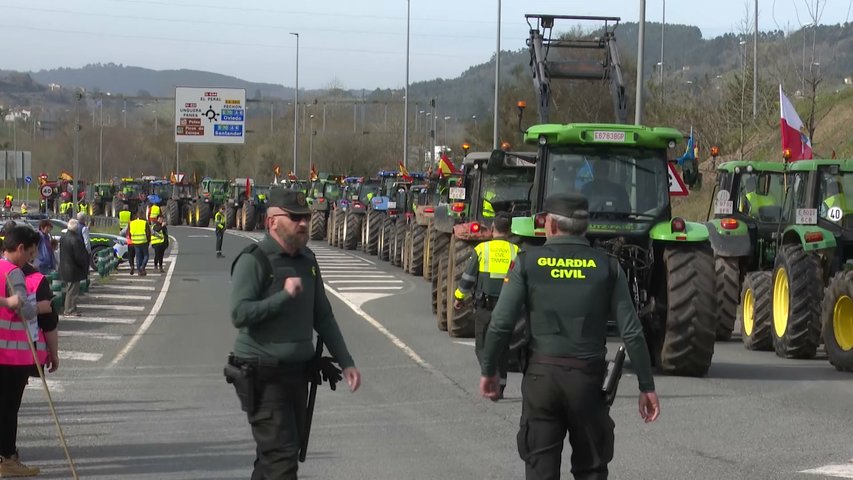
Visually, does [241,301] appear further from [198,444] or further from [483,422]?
[483,422]

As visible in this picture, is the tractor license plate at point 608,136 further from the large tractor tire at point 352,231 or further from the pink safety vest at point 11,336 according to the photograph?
the large tractor tire at point 352,231

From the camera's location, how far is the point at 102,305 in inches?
1023

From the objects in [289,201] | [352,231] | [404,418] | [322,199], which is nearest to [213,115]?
[322,199]

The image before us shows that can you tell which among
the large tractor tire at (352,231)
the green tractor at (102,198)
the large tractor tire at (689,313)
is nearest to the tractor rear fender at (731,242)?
the large tractor tire at (689,313)

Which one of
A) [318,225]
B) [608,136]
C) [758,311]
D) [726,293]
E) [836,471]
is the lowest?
[318,225]

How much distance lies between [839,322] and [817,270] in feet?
3.40

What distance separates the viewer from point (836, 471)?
9.73 m

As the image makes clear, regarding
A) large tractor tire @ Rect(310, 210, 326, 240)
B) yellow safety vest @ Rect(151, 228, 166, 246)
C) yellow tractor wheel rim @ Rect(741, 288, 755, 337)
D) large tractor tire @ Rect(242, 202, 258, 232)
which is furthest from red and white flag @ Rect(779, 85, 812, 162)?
large tractor tire @ Rect(242, 202, 258, 232)

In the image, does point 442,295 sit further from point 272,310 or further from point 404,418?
point 272,310

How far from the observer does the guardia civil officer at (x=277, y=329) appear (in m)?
7.08

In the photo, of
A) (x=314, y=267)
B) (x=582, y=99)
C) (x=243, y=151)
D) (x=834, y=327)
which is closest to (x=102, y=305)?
(x=834, y=327)

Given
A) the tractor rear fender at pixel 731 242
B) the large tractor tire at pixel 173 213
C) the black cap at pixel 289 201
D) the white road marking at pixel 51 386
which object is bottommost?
the large tractor tire at pixel 173 213

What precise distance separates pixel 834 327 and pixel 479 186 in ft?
26.0

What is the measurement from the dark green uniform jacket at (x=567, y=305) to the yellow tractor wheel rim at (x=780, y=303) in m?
9.94
